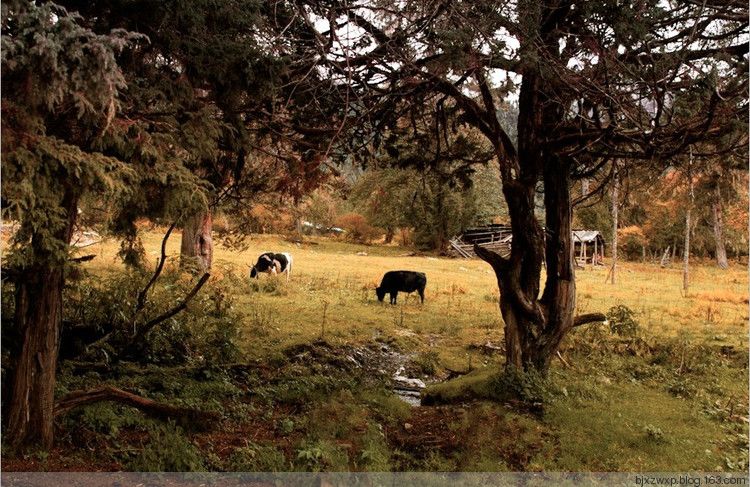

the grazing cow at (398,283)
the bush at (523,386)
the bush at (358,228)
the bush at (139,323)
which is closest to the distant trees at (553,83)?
the bush at (523,386)

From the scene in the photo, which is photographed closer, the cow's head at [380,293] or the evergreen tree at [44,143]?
the evergreen tree at [44,143]

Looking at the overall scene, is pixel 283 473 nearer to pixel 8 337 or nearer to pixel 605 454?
pixel 8 337

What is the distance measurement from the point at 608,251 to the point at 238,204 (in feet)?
165

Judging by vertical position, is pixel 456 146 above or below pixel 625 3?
below

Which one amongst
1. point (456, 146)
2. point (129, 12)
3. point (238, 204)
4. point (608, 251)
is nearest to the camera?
point (129, 12)

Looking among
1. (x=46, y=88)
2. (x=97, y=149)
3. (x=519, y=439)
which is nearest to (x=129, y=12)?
(x=97, y=149)

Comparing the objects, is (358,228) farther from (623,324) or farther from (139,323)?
(139,323)

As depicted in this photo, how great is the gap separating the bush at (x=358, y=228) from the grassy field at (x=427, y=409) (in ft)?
130

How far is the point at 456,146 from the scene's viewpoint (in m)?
10.1

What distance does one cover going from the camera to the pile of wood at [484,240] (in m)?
44.9

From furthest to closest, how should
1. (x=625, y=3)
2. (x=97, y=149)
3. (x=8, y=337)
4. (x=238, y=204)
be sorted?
(x=238, y=204), (x=625, y=3), (x=8, y=337), (x=97, y=149)

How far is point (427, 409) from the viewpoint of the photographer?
7633 millimetres

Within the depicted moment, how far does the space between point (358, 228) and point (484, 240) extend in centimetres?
1226

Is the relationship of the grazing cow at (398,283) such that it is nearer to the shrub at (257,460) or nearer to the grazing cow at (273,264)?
the grazing cow at (273,264)
